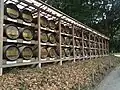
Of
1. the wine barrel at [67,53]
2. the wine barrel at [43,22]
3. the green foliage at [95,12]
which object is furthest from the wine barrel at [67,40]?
the green foliage at [95,12]

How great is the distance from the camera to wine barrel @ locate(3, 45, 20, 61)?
507cm

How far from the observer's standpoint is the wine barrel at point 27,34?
586cm

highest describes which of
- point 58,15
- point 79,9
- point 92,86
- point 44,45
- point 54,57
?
point 79,9

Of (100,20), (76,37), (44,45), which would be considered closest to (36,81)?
(44,45)

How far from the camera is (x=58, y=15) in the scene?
802cm

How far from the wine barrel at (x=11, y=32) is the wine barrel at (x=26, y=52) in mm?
450

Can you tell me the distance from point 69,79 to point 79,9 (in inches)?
641

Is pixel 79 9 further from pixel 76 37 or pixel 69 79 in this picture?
→ pixel 69 79

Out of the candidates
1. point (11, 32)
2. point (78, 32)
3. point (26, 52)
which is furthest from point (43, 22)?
point (78, 32)

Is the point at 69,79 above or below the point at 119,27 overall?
below

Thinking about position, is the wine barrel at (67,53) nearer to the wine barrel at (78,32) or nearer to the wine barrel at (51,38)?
the wine barrel at (51,38)

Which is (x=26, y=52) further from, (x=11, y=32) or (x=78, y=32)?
(x=78, y=32)

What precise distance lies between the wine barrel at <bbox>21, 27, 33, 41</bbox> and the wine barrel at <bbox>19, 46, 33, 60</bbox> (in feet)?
0.93

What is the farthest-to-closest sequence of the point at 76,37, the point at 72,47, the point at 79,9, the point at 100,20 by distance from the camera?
the point at 100,20, the point at 79,9, the point at 76,37, the point at 72,47
